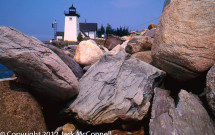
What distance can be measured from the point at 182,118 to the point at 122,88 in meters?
1.20

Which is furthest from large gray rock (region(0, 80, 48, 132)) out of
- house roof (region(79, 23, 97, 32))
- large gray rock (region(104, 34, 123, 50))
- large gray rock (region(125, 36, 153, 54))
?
house roof (region(79, 23, 97, 32))

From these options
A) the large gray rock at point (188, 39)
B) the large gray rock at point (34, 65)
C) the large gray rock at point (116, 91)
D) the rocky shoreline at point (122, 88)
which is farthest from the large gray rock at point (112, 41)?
the large gray rock at point (34, 65)

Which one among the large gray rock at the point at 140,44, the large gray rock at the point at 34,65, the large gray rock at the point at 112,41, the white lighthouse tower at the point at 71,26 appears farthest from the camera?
the white lighthouse tower at the point at 71,26

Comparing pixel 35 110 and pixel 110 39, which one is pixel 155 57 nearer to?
pixel 35 110

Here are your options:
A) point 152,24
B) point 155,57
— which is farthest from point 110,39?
point 155,57

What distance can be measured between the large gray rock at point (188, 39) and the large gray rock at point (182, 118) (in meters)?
0.60

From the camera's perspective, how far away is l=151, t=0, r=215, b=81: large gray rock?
273cm

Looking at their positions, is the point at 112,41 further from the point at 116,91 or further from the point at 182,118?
the point at 182,118

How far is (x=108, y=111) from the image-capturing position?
2.67 metres

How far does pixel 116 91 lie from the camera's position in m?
2.91

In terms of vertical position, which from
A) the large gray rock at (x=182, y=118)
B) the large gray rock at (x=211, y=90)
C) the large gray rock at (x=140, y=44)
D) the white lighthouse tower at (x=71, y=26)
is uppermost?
the white lighthouse tower at (x=71, y=26)

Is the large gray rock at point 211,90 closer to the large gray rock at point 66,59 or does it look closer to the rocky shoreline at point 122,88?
the rocky shoreline at point 122,88

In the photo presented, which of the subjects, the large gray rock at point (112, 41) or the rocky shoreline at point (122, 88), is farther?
the large gray rock at point (112, 41)

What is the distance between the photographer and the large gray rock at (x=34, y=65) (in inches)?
78.4
